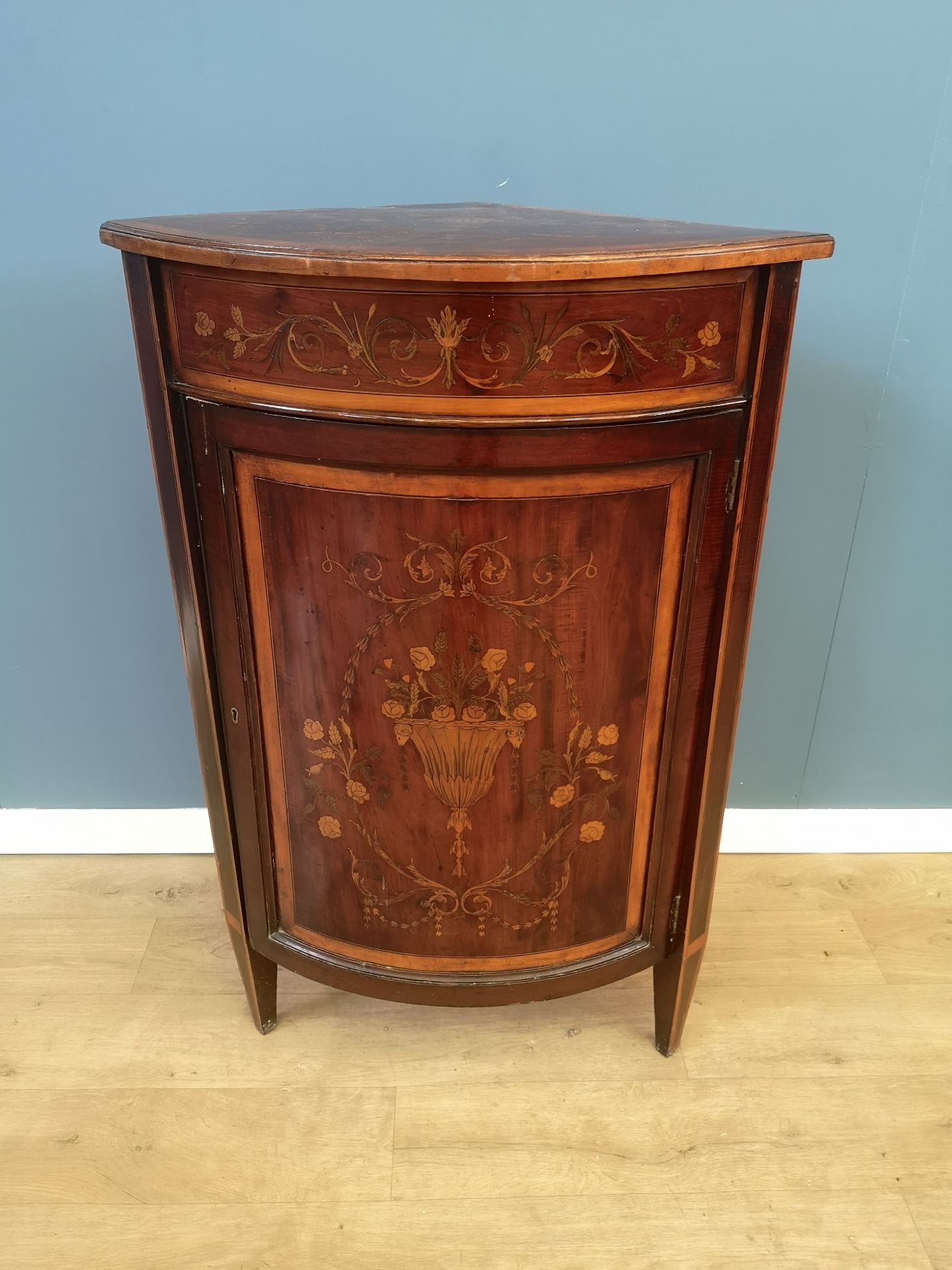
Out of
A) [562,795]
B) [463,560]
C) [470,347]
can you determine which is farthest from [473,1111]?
[470,347]

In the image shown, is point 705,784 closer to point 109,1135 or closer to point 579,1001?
point 579,1001

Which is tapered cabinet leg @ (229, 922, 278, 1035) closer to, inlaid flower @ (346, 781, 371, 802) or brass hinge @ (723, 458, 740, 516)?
inlaid flower @ (346, 781, 371, 802)

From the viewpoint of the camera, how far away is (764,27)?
4.72 ft

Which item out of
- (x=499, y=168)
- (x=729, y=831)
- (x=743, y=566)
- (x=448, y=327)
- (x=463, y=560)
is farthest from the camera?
(x=729, y=831)

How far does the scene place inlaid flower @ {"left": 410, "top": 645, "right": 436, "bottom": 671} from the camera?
1142 mm

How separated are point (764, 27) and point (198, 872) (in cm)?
181

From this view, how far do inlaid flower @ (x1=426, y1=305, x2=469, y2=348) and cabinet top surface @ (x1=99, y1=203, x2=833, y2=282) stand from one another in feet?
0.16

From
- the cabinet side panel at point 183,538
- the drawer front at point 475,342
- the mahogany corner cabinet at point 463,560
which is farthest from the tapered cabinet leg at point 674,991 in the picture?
the drawer front at point 475,342

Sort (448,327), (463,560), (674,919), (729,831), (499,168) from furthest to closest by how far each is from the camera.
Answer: (729,831) < (499,168) < (674,919) < (463,560) < (448,327)

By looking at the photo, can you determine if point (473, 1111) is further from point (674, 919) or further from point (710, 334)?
point (710, 334)

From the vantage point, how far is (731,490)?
1.12m

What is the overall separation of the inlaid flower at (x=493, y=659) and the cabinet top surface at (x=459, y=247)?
0.42 meters

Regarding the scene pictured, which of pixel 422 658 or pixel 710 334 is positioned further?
pixel 422 658

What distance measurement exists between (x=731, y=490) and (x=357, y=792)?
605mm
